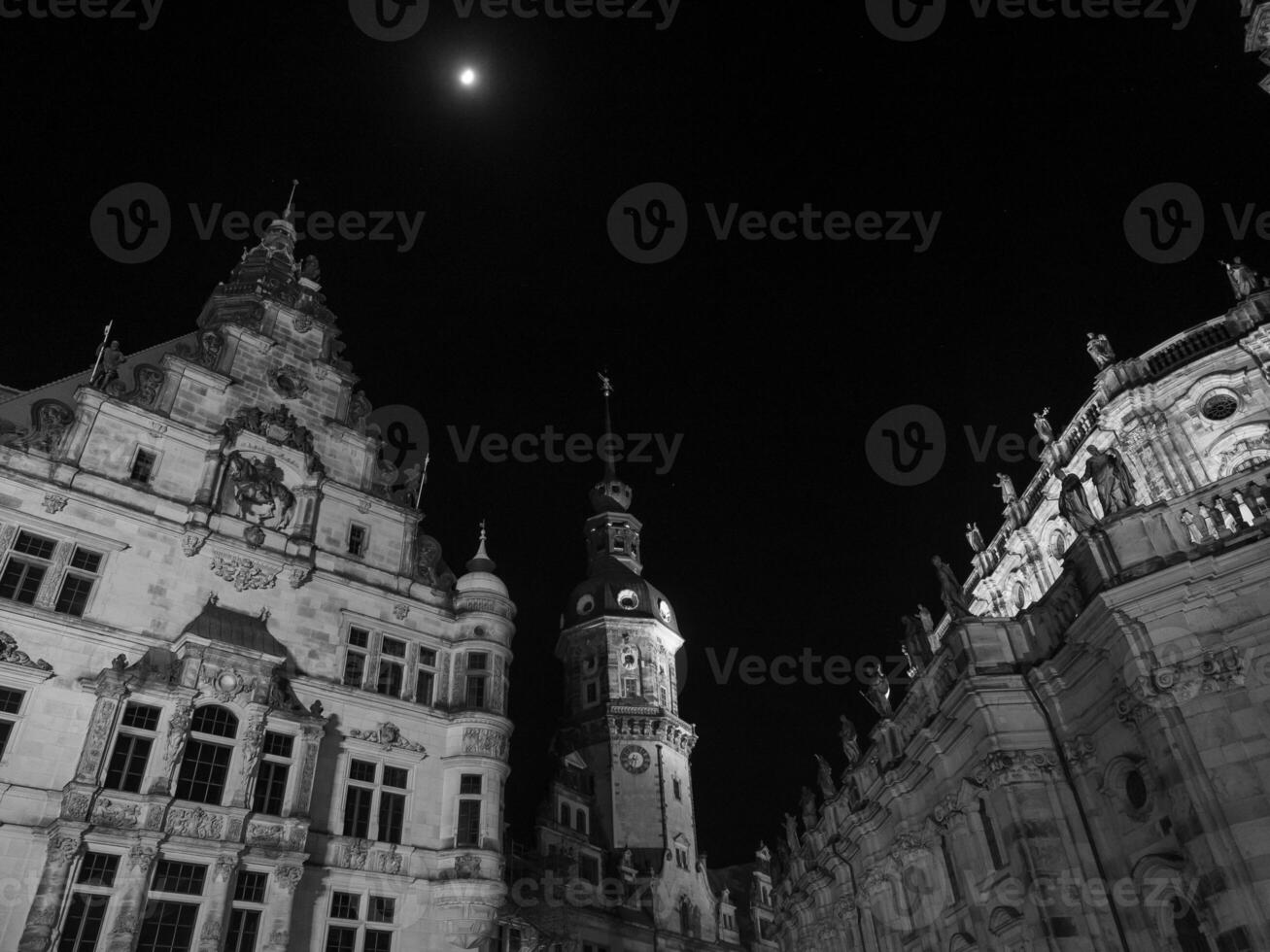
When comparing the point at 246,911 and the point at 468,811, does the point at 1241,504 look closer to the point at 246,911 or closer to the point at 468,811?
the point at 468,811

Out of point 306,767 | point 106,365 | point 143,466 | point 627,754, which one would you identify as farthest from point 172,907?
point 627,754

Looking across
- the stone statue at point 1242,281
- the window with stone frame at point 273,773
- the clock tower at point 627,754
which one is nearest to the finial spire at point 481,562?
the window with stone frame at point 273,773

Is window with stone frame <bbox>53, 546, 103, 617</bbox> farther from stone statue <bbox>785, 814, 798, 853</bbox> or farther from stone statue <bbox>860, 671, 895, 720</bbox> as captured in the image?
stone statue <bbox>785, 814, 798, 853</bbox>

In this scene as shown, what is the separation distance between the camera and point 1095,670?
1889 cm

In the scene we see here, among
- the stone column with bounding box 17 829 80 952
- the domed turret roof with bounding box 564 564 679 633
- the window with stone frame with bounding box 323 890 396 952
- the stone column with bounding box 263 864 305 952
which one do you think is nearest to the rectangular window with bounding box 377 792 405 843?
the window with stone frame with bounding box 323 890 396 952

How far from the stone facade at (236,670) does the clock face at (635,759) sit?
2499 cm

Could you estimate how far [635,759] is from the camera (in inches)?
2037

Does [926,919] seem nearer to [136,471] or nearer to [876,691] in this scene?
[876,691]

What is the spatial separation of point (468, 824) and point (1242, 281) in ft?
113

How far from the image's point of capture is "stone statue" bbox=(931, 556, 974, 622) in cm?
2322

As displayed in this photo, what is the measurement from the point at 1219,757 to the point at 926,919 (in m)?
14.0

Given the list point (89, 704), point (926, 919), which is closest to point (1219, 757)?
point (926, 919)

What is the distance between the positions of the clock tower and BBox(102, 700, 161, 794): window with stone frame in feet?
80.8

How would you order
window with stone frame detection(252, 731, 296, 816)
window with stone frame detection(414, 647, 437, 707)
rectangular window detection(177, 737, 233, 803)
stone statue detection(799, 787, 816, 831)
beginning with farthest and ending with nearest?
stone statue detection(799, 787, 816, 831)
window with stone frame detection(414, 647, 437, 707)
window with stone frame detection(252, 731, 296, 816)
rectangular window detection(177, 737, 233, 803)
